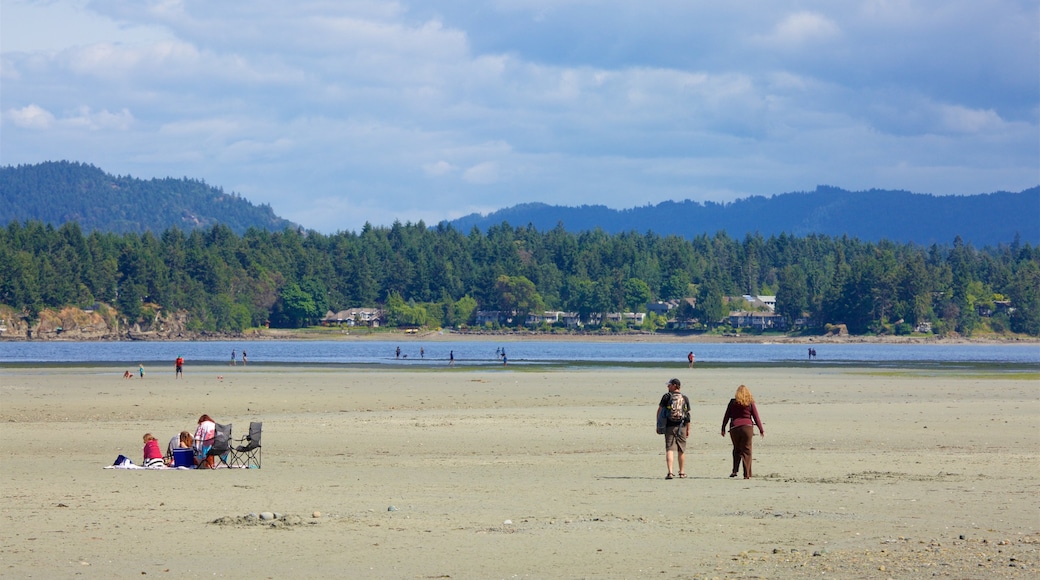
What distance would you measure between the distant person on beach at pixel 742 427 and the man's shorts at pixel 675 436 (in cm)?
67

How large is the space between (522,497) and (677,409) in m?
3.40

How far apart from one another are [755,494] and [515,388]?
29526mm

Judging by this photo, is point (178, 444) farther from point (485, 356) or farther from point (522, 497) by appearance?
point (485, 356)

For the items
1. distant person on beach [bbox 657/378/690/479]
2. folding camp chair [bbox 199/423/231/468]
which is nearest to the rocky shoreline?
folding camp chair [bbox 199/423/231/468]

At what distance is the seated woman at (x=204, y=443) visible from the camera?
19.7 metres

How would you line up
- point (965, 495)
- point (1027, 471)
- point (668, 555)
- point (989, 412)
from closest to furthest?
point (668, 555) < point (965, 495) < point (1027, 471) < point (989, 412)

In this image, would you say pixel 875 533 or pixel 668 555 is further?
pixel 875 533

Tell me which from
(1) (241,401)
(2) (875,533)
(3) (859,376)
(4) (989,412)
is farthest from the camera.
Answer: (3) (859,376)

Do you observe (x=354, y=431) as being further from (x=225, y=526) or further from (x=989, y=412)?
(x=989, y=412)

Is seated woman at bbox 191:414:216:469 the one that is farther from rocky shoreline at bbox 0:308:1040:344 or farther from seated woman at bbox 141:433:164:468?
rocky shoreline at bbox 0:308:1040:344

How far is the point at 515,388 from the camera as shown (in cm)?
4594

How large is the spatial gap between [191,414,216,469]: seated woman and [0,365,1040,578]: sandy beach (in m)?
0.50

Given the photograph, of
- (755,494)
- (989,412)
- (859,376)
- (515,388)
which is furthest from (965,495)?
(859,376)

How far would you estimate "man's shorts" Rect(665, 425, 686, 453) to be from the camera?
18.3 metres
